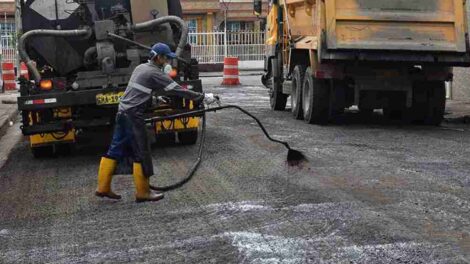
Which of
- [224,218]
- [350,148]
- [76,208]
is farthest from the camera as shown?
[350,148]

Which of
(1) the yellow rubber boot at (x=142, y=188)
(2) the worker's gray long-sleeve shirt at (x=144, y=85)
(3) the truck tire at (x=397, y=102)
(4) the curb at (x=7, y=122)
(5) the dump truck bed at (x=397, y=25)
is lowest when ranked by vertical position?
(4) the curb at (x=7, y=122)

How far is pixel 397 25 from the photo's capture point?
1177cm

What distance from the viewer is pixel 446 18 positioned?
1184 cm

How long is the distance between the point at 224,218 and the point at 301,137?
518cm

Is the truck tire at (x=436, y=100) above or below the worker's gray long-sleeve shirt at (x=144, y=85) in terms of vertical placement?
below

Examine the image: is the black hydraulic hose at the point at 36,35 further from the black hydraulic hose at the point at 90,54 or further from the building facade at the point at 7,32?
the building facade at the point at 7,32

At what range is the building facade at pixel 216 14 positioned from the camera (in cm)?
4441

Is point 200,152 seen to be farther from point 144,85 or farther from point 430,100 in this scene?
point 430,100

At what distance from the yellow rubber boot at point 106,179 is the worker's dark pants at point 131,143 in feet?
0.25

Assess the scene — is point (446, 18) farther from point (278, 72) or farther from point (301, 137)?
point (278, 72)

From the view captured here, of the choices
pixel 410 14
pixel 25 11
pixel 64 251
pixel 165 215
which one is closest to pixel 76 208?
pixel 165 215

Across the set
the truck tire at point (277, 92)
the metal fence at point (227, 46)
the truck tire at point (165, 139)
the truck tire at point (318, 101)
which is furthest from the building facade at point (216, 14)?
the truck tire at point (165, 139)

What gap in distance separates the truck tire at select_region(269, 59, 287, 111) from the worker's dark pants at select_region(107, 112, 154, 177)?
9.34 m

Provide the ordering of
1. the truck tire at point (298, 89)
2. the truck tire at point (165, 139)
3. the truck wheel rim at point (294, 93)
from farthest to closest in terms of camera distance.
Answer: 1. the truck wheel rim at point (294, 93)
2. the truck tire at point (298, 89)
3. the truck tire at point (165, 139)
